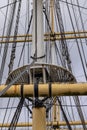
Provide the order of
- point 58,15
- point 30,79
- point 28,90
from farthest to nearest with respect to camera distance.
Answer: point 58,15
point 30,79
point 28,90

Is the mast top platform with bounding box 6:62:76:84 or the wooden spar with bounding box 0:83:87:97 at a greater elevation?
the mast top platform with bounding box 6:62:76:84

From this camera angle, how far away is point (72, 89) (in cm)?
655

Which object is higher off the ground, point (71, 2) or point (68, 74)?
point (71, 2)

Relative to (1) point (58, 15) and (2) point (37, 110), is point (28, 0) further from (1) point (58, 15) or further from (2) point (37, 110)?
(2) point (37, 110)

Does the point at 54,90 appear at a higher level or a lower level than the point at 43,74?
lower

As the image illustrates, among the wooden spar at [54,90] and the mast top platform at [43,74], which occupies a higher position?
the mast top platform at [43,74]

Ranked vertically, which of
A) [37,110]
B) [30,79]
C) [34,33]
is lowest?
[37,110]

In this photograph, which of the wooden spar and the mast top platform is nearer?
the wooden spar

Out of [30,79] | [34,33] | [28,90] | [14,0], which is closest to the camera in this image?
[28,90]

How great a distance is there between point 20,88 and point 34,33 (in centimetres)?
132

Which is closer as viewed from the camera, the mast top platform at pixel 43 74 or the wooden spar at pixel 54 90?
the wooden spar at pixel 54 90

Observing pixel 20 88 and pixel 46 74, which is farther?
pixel 46 74

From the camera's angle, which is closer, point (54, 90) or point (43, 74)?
point (54, 90)

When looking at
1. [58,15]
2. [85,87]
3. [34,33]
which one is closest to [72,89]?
[85,87]
